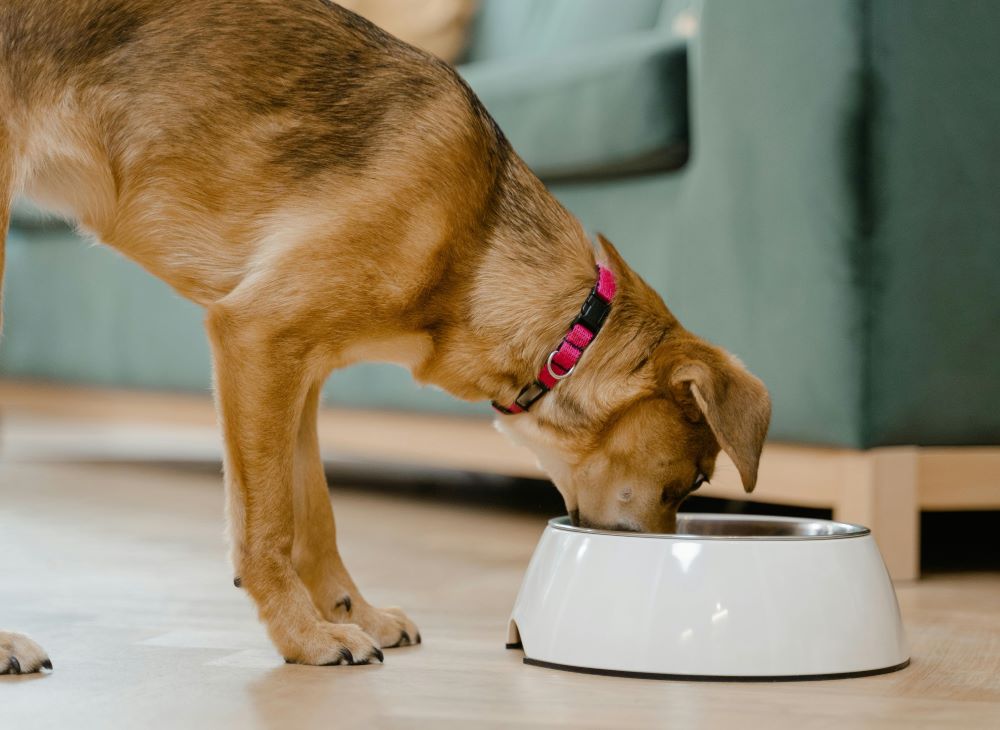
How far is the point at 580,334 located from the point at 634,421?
163mm

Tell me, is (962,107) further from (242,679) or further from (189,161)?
(242,679)

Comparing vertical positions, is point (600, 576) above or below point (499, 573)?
above

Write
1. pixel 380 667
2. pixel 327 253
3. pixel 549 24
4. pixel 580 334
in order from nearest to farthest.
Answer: pixel 380 667 → pixel 327 253 → pixel 580 334 → pixel 549 24

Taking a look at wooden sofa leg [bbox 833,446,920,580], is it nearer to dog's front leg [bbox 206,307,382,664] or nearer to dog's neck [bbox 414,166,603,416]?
dog's neck [bbox 414,166,603,416]

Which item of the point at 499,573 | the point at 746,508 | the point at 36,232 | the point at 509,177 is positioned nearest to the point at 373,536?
the point at 499,573

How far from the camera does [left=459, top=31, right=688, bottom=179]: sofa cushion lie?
298cm

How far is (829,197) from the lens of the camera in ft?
8.66

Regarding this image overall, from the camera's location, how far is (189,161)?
2.16 m

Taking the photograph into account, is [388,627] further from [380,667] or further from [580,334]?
[580,334]

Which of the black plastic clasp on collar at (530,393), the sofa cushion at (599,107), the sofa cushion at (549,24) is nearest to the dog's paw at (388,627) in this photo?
the black plastic clasp on collar at (530,393)

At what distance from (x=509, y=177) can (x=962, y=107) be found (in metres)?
0.97

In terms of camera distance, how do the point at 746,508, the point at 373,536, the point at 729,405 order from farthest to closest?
the point at 746,508, the point at 373,536, the point at 729,405

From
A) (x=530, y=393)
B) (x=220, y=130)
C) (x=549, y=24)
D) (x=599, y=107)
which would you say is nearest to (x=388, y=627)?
(x=530, y=393)

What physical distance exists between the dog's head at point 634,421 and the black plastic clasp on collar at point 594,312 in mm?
12
